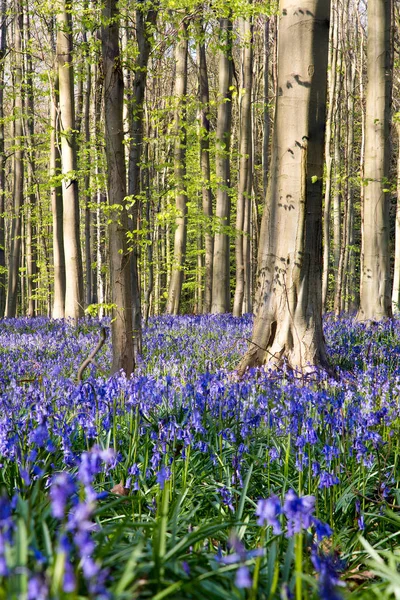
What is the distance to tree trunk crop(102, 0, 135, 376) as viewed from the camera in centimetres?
535

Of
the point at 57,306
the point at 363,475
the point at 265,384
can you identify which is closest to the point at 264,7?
the point at 57,306

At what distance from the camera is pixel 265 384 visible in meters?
4.75

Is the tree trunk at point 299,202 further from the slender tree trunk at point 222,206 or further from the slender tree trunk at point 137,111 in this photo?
the slender tree trunk at point 222,206

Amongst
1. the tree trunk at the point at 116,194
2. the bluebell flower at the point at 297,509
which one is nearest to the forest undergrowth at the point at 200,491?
the bluebell flower at the point at 297,509

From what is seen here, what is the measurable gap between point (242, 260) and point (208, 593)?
605 inches

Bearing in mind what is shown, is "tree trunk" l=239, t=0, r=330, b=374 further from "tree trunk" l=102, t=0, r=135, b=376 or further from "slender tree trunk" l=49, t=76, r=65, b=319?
"slender tree trunk" l=49, t=76, r=65, b=319

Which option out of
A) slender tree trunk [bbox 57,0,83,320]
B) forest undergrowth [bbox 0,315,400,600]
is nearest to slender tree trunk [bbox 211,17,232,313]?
slender tree trunk [bbox 57,0,83,320]

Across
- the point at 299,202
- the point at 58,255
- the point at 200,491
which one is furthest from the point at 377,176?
the point at 200,491

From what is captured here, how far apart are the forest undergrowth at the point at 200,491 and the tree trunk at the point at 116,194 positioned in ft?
1.42

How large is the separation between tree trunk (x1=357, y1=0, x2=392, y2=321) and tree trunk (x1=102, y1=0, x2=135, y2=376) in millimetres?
5288

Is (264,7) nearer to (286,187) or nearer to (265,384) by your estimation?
(286,187)

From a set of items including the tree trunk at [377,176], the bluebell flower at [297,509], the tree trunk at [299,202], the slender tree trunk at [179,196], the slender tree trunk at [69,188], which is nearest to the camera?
the bluebell flower at [297,509]

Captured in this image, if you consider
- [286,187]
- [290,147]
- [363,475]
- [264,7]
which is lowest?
[363,475]

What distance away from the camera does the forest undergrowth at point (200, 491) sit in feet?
4.04
